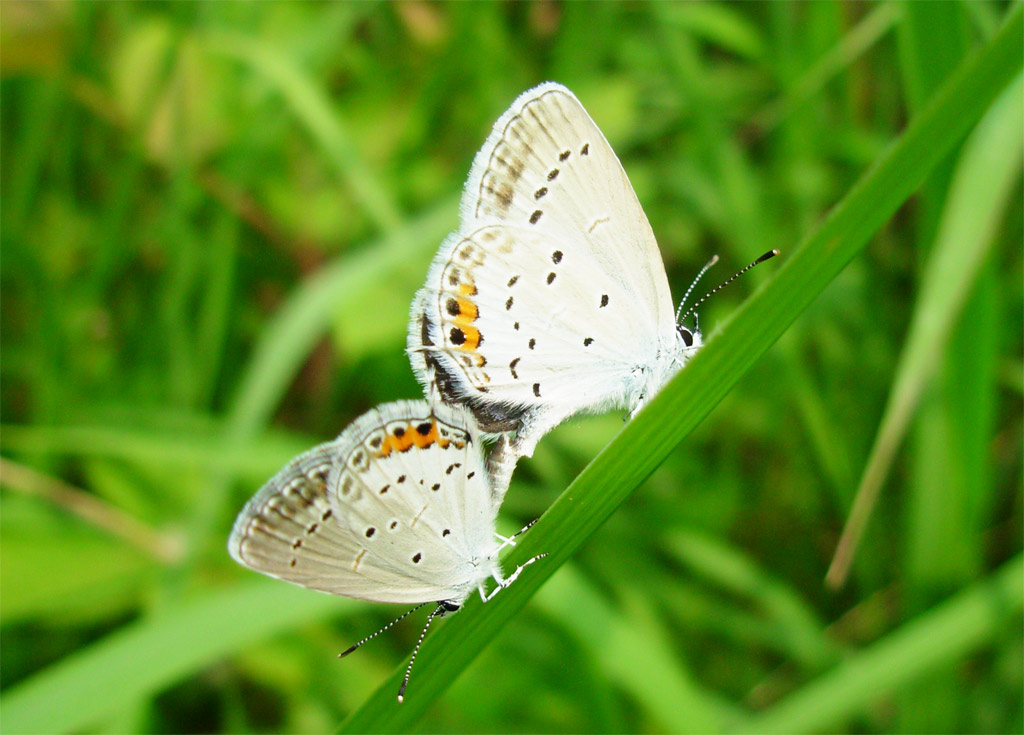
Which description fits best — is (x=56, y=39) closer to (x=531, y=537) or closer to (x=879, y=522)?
(x=531, y=537)

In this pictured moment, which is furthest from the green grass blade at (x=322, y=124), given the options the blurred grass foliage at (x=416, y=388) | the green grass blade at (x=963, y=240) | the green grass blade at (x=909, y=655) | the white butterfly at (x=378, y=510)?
the green grass blade at (x=909, y=655)

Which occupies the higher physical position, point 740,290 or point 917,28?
point 917,28

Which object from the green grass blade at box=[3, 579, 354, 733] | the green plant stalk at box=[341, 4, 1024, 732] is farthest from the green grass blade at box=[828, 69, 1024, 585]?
the green grass blade at box=[3, 579, 354, 733]

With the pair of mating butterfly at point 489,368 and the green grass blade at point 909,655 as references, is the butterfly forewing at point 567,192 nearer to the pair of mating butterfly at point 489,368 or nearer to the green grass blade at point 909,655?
the pair of mating butterfly at point 489,368

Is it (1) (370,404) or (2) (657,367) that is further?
(1) (370,404)

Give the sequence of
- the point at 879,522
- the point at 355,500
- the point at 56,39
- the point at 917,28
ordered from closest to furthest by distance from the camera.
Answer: the point at 355,500 < the point at 917,28 < the point at 56,39 < the point at 879,522

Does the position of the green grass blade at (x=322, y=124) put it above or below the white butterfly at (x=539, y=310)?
above

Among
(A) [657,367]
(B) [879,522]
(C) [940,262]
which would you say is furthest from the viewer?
(B) [879,522]

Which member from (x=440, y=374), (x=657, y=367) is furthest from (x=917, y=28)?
(x=440, y=374)
